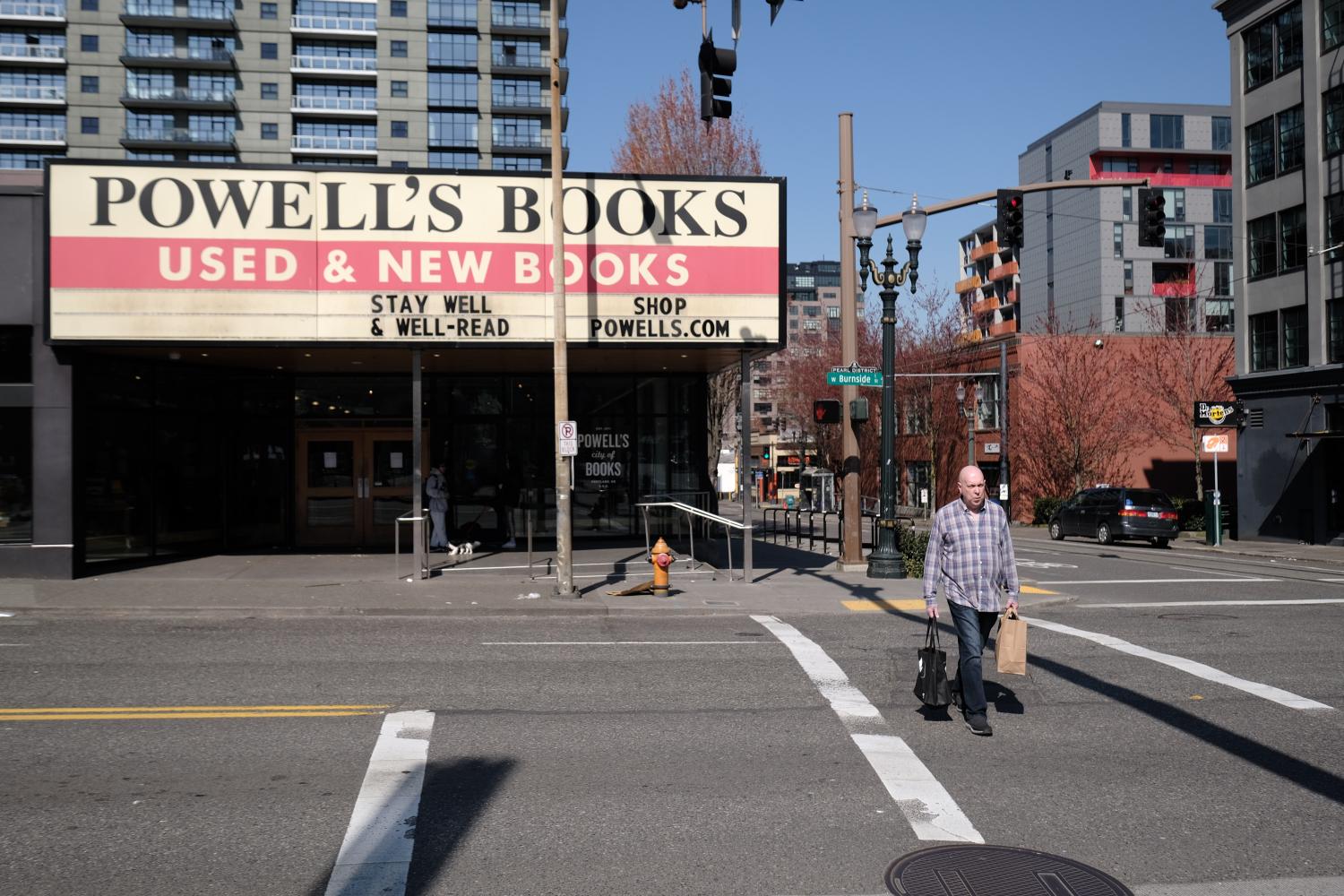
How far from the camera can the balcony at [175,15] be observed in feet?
230

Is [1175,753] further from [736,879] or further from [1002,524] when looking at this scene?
[736,879]

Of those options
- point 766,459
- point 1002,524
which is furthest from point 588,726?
point 766,459

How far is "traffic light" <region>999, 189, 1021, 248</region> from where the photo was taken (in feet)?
58.6

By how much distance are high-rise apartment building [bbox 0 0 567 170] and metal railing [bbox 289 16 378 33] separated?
85 millimetres

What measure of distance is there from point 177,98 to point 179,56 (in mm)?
2684

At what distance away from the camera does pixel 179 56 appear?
7075 centimetres

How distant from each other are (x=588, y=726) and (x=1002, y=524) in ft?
10.8

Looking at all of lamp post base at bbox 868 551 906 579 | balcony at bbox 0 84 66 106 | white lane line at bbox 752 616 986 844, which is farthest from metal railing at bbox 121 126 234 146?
white lane line at bbox 752 616 986 844

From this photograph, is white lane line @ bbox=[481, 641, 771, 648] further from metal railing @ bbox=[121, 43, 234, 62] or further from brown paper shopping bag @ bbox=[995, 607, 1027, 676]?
metal railing @ bbox=[121, 43, 234, 62]

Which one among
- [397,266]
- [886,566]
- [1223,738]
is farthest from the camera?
[886,566]

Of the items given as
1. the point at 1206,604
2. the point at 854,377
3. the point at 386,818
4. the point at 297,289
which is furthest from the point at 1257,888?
the point at 297,289

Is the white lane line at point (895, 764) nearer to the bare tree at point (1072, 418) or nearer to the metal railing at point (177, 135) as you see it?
the bare tree at point (1072, 418)

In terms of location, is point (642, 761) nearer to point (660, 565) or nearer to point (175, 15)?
point (660, 565)

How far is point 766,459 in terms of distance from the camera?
102m
